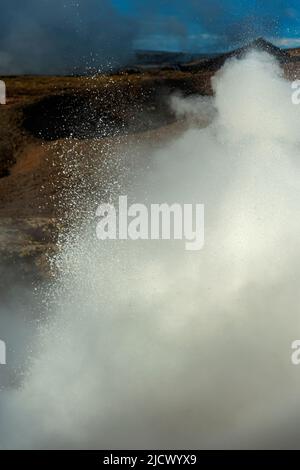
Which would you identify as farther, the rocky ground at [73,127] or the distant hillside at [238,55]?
the rocky ground at [73,127]

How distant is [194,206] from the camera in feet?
51.2

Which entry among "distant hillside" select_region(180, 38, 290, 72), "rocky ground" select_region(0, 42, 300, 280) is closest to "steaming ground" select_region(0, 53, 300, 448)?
"distant hillside" select_region(180, 38, 290, 72)

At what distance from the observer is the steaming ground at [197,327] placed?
29.3 ft

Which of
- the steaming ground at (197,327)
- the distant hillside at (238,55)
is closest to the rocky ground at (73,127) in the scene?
the distant hillside at (238,55)

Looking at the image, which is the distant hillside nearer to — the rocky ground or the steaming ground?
the rocky ground

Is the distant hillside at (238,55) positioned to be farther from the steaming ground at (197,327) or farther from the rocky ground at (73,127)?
the steaming ground at (197,327)

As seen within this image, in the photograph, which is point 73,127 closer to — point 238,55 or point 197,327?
point 238,55

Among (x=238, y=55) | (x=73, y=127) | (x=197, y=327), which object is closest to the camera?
(x=197, y=327)

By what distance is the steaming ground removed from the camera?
893cm

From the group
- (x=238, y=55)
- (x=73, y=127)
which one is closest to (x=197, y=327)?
(x=238, y=55)

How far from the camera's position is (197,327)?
10.9 m

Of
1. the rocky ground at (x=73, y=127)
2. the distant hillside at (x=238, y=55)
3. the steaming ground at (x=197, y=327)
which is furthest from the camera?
the rocky ground at (x=73, y=127)

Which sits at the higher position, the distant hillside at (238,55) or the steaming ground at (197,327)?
the distant hillside at (238,55)
